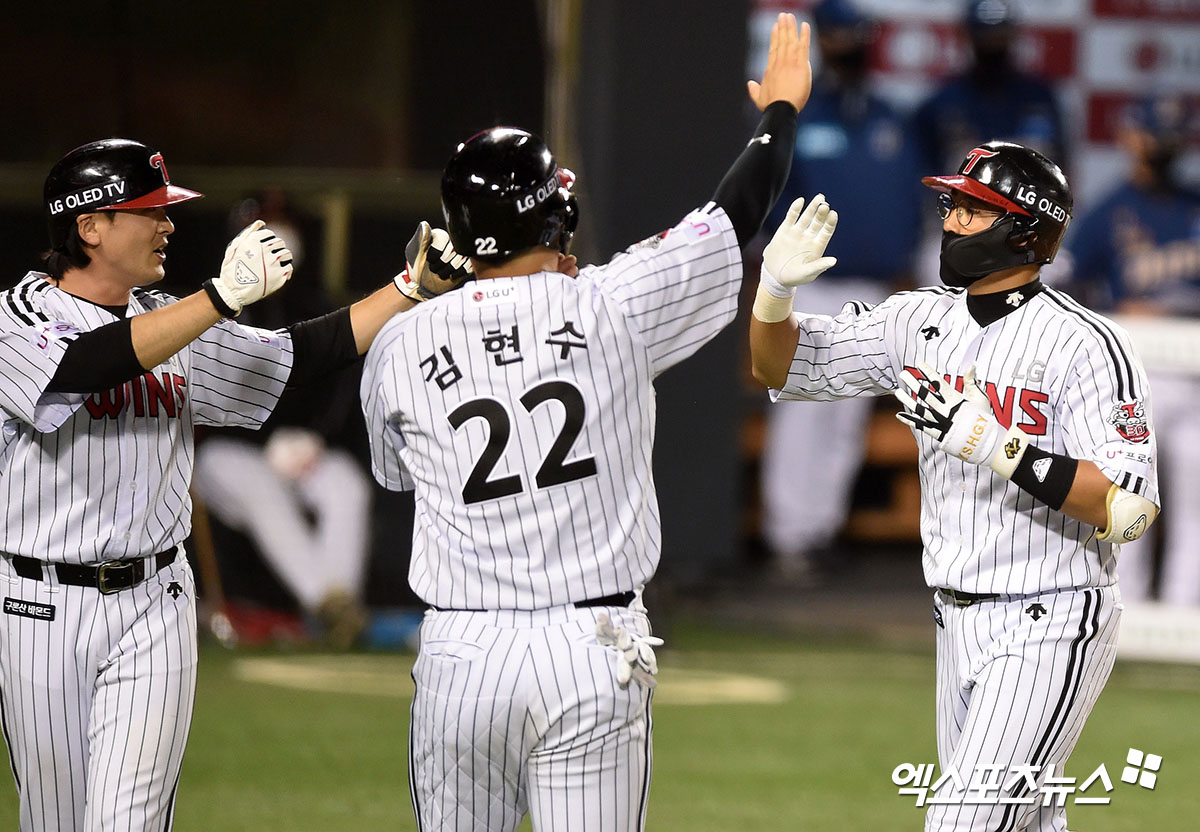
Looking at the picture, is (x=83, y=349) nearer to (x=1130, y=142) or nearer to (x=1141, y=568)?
(x=1141, y=568)

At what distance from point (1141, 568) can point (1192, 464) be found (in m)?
0.60

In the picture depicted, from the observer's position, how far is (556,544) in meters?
3.23

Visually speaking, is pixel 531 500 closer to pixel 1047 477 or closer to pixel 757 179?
pixel 757 179

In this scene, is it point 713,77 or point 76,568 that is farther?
point 713,77

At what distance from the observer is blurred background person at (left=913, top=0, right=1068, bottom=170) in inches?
421

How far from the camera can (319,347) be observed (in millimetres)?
4090

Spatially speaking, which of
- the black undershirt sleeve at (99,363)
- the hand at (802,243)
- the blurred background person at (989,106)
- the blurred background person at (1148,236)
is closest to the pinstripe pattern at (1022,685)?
the hand at (802,243)

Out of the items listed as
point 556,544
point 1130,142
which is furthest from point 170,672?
point 1130,142

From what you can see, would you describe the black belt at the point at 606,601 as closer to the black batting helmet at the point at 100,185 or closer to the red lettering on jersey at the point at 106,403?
the red lettering on jersey at the point at 106,403

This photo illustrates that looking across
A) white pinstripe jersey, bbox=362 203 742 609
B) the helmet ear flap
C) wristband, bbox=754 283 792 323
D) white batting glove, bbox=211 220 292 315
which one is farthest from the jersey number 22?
the helmet ear flap

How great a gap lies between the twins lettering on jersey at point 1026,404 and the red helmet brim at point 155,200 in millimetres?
1713

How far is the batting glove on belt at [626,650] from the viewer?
10.5 ft

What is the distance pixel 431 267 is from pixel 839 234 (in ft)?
22.1

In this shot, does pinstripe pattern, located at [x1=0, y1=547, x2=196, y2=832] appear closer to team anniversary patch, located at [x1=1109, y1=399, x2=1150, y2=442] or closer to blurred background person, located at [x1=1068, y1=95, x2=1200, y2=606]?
team anniversary patch, located at [x1=1109, y1=399, x2=1150, y2=442]
